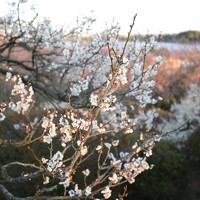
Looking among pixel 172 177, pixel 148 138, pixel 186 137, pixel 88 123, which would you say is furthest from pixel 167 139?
pixel 88 123

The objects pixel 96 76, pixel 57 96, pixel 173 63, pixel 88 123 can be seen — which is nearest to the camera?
pixel 88 123

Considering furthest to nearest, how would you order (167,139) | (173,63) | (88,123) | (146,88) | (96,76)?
(173,63) → (167,139) → (96,76) → (146,88) → (88,123)

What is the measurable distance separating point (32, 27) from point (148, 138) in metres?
3.41

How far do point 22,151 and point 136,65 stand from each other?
504 centimetres

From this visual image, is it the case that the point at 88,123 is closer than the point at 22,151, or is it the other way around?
the point at 88,123

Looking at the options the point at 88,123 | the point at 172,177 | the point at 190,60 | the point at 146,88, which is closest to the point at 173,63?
the point at 190,60

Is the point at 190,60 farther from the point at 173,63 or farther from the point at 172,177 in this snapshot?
the point at 172,177

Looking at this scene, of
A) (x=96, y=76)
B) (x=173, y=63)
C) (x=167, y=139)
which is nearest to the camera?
(x=96, y=76)

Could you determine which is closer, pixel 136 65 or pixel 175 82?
pixel 136 65

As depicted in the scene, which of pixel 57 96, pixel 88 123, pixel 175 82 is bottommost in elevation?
pixel 175 82

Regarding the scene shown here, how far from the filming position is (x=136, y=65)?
6504 millimetres

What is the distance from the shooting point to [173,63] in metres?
24.3

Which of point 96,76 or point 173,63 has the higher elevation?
point 96,76

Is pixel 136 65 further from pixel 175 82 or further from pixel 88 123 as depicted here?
pixel 175 82
